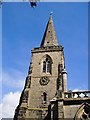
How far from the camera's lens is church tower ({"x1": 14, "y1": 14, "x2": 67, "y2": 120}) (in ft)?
97.0

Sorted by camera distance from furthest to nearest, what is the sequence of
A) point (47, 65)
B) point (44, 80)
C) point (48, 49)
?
1. point (48, 49)
2. point (47, 65)
3. point (44, 80)

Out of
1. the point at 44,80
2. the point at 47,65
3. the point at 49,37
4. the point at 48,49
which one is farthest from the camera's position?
the point at 49,37

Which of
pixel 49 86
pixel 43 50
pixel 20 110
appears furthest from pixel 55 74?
pixel 20 110

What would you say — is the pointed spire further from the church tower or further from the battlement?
the battlement

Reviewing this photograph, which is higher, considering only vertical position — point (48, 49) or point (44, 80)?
point (48, 49)

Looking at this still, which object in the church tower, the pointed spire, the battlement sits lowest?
the church tower

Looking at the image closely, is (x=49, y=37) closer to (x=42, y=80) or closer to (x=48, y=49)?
(x=48, y=49)

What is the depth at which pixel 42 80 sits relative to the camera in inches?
1298

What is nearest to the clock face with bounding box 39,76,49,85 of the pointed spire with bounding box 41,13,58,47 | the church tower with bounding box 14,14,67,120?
the church tower with bounding box 14,14,67,120

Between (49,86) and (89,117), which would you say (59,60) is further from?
(89,117)

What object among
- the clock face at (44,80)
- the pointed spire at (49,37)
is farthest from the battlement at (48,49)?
the clock face at (44,80)

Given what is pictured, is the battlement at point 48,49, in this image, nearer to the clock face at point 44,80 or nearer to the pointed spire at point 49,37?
the pointed spire at point 49,37

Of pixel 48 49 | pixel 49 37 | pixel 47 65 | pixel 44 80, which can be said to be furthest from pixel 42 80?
pixel 49 37

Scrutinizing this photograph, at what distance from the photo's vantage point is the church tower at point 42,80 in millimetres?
29578
